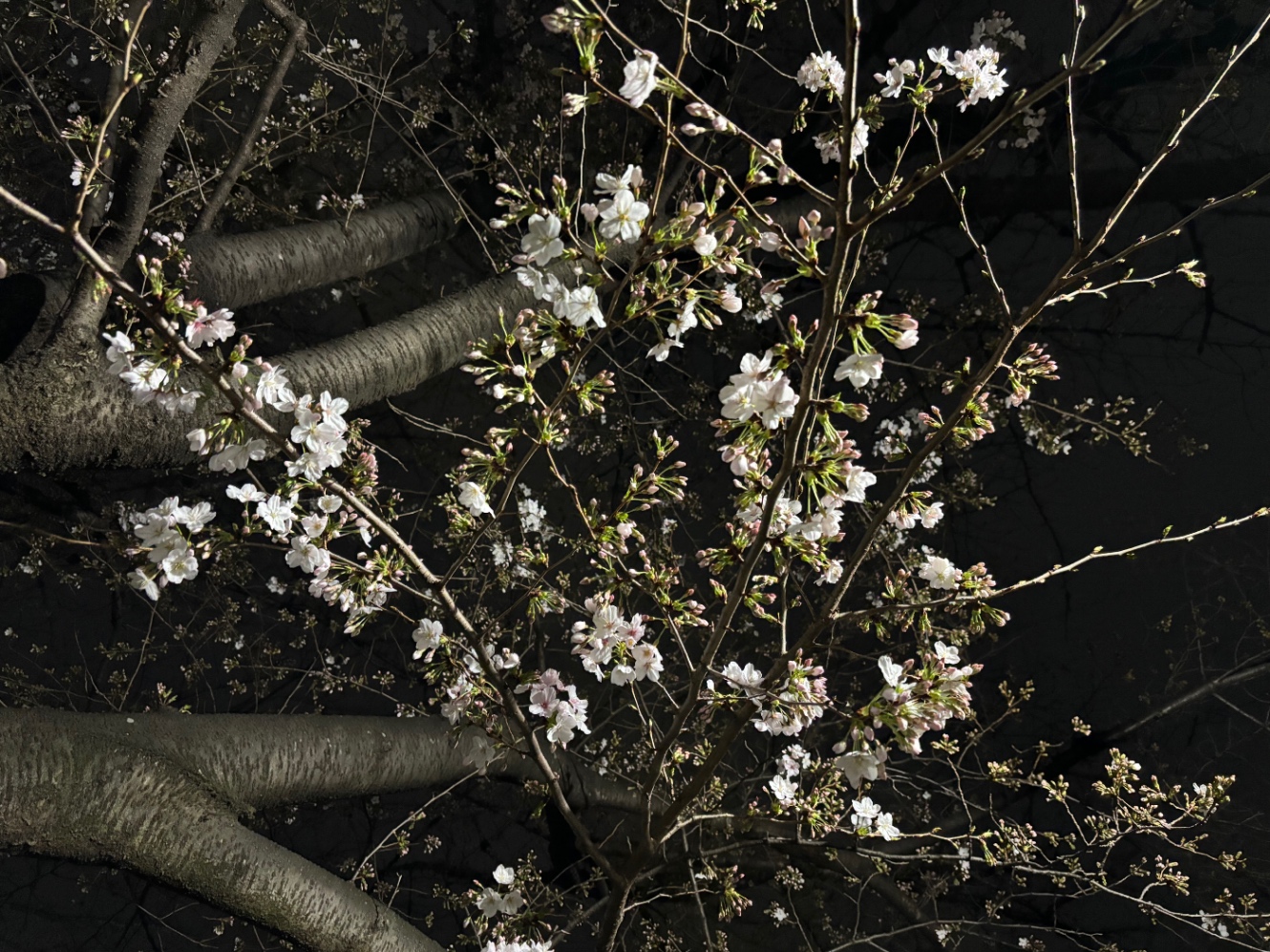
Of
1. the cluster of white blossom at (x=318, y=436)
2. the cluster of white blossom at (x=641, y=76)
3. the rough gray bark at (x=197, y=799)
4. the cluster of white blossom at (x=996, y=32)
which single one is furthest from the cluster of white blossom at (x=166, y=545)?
the cluster of white blossom at (x=996, y=32)

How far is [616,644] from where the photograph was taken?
1039mm

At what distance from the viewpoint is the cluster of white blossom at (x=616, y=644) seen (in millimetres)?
1015

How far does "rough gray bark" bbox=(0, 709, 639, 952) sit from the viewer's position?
1.20 meters

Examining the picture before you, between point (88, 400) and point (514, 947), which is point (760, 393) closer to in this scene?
point (514, 947)

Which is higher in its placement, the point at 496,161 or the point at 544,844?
the point at 496,161

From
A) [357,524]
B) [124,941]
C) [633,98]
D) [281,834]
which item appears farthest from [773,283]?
[124,941]

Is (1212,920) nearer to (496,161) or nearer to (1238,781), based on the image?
(1238,781)

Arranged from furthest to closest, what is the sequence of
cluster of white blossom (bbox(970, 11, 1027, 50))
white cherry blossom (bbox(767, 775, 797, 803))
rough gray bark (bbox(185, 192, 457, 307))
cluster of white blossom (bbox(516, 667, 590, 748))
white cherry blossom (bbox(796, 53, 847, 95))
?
cluster of white blossom (bbox(970, 11, 1027, 50)), rough gray bark (bbox(185, 192, 457, 307)), white cherry blossom (bbox(767, 775, 797, 803)), cluster of white blossom (bbox(516, 667, 590, 748)), white cherry blossom (bbox(796, 53, 847, 95))

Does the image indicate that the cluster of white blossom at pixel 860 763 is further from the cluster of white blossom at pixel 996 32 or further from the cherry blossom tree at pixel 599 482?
the cluster of white blossom at pixel 996 32

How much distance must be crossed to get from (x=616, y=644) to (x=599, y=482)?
4.63 ft

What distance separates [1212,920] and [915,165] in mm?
2250

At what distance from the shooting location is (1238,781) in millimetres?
2354

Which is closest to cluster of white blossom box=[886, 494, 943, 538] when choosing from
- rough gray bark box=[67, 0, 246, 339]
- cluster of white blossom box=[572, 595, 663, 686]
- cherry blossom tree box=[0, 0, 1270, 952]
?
cherry blossom tree box=[0, 0, 1270, 952]

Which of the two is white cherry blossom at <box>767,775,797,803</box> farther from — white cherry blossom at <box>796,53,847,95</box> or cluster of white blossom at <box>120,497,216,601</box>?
Result: white cherry blossom at <box>796,53,847,95</box>
